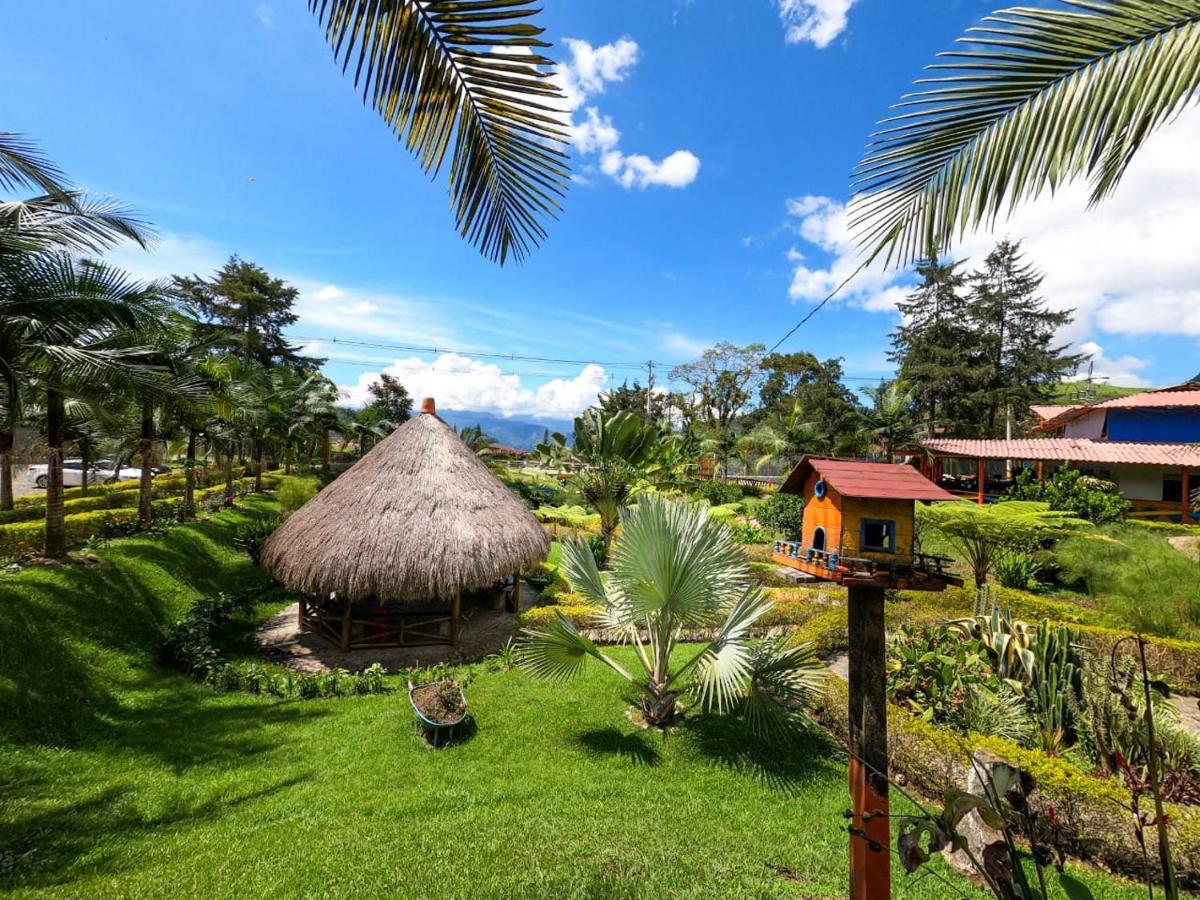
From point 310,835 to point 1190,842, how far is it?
283 inches

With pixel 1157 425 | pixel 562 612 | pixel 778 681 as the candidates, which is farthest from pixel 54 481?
pixel 1157 425

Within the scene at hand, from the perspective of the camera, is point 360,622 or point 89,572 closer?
point 89,572

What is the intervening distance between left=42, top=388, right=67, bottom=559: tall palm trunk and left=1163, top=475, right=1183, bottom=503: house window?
90.7ft

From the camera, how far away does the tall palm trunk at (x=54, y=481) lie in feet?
26.0

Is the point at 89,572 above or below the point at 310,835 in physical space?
above

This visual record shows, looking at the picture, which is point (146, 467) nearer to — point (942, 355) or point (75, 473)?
point (75, 473)

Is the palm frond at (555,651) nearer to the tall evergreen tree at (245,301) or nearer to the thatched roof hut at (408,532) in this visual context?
the thatched roof hut at (408,532)

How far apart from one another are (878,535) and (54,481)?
1149 cm

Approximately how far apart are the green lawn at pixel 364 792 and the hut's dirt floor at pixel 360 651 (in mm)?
1370

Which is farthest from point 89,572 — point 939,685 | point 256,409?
point 939,685

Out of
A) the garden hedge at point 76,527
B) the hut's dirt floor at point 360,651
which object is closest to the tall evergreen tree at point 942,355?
the hut's dirt floor at point 360,651

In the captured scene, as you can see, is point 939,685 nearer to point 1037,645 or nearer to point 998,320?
point 1037,645

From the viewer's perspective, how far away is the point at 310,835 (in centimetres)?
420

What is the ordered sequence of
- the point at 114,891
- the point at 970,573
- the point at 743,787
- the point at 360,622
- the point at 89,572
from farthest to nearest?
the point at 970,573
the point at 360,622
the point at 89,572
the point at 743,787
the point at 114,891
